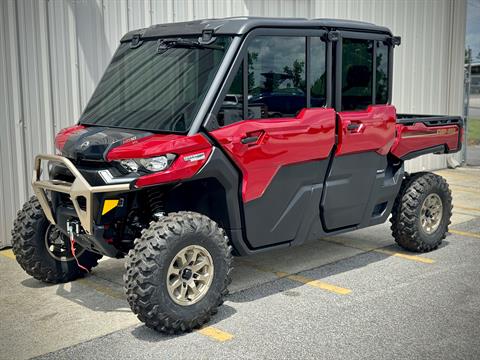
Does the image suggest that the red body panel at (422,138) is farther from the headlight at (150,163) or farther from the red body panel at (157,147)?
the headlight at (150,163)

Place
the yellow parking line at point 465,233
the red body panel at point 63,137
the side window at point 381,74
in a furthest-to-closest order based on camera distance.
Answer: the yellow parking line at point 465,233 < the side window at point 381,74 < the red body panel at point 63,137

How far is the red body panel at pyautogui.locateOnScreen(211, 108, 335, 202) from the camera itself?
537cm

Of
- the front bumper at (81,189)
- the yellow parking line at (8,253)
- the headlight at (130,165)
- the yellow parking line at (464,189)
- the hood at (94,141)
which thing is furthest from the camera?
the yellow parking line at (464,189)

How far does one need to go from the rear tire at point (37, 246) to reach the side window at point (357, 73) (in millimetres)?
2817

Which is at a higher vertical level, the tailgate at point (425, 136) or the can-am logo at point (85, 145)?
the can-am logo at point (85, 145)

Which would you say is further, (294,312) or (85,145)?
(294,312)

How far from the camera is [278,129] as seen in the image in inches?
221

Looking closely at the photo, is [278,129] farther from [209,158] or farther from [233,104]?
[209,158]

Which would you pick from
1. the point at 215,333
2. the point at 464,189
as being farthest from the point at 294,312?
the point at 464,189

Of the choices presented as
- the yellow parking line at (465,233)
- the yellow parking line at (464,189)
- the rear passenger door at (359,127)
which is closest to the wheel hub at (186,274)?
the rear passenger door at (359,127)

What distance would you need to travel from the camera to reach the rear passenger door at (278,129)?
5.43m

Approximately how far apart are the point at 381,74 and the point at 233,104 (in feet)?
6.31

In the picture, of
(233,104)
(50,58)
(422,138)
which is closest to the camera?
(233,104)

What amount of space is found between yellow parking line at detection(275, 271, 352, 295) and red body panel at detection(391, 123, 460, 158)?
5.10 feet
